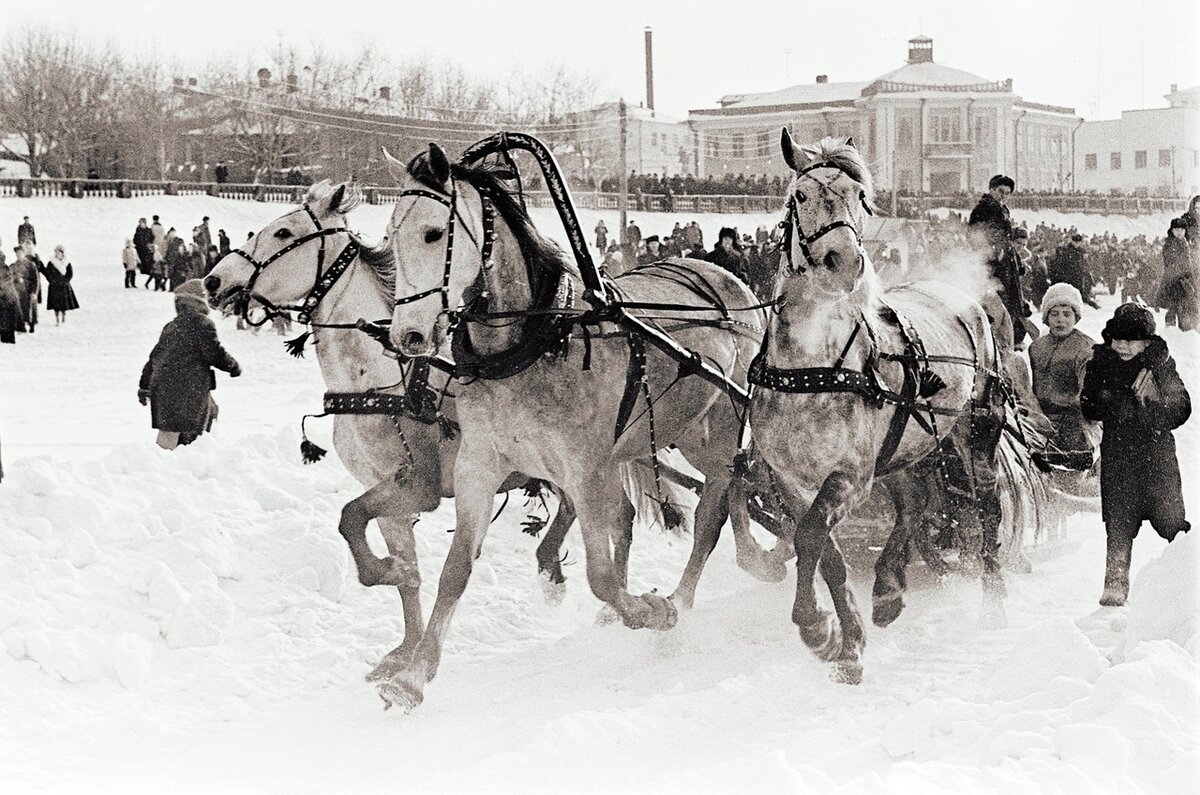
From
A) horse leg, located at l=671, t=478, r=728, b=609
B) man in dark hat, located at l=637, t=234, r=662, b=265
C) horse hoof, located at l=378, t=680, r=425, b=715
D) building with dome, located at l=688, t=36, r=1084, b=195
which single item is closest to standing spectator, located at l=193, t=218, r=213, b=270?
man in dark hat, located at l=637, t=234, r=662, b=265

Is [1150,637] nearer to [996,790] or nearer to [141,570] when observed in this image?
[996,790]

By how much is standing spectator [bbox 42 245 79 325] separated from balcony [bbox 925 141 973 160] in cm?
1429

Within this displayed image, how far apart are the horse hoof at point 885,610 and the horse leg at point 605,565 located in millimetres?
1131

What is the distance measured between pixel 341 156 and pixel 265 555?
21.8 feet

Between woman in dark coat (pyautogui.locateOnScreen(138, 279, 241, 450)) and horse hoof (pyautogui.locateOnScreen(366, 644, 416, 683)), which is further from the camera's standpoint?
woman in dark coat (pyautogui.locateOnScreen(138, 279, 241, 450))

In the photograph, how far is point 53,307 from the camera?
21.4 metres

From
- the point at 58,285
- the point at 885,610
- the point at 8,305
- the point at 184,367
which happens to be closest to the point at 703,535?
the point at 885,610

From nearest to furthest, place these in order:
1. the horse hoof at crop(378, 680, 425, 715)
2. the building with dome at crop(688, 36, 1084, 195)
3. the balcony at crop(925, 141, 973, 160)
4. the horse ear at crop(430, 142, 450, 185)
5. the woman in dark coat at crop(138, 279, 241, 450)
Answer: the horse ear at crop(430, 142, 450, 185), the horse hoof at crop(378, 680, 425, 715), the building with dome at crop(688, 36, 1084, 195), the woman in dark coat at crop(138, 279, 241, 450), the balcony at crop(925, 141, 973, 160)

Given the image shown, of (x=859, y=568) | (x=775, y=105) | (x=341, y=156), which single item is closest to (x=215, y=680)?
(x=859, y=568)

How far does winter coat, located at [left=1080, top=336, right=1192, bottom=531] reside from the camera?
21.2ft

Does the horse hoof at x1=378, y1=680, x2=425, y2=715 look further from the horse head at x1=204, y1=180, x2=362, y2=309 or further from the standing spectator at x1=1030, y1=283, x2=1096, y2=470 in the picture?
the standing spectator at x1=1030, y1=283, x2=1096, y2=470

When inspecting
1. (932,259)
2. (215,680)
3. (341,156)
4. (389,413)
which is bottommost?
(215,680)

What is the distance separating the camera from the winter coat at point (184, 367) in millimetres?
9617

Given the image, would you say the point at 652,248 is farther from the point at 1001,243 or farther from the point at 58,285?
the point at 58,285
